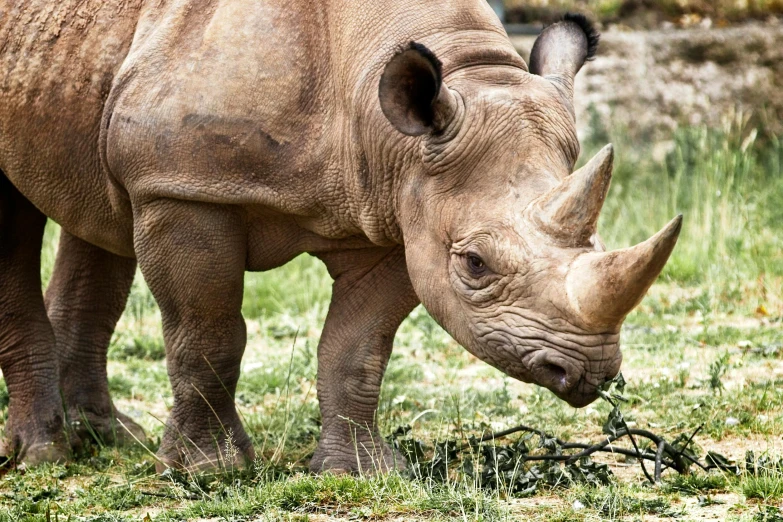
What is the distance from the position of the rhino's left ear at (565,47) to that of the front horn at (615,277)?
1.24 m

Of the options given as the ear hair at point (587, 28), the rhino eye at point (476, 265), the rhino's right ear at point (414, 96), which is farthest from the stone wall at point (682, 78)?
the rhino eye at point (476, 265)

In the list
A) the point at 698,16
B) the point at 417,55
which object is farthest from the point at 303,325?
the point at 698,16

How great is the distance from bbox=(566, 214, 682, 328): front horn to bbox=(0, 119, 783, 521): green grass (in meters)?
Answer: 0.82

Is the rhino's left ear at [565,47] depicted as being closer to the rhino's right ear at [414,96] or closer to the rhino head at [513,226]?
the rhino head at [513,226]

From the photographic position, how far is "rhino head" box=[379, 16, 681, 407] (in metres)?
4.35

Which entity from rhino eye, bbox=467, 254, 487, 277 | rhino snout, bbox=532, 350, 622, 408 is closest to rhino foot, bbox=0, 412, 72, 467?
rhino eye, bbox=467, 254, 487, 277

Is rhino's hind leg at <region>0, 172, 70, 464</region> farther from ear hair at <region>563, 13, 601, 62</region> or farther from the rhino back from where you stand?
ear hair at <region>563, 13, 601, 62</region>

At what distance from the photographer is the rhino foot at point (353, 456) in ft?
18.7

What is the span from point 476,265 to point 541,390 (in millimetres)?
2430

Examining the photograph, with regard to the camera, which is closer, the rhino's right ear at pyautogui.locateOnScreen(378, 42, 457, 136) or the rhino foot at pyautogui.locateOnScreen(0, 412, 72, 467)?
the rhino's right ear at pyautogui.locateOnScreen(378, 42, 457, 136)

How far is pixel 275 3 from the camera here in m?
5.33

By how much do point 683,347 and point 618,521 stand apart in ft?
11.2

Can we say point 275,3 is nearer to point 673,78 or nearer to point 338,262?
point 338,262

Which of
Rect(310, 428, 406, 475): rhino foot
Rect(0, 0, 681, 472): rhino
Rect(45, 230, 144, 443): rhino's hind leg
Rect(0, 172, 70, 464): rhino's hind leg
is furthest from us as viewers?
Rect(45, 230, 144, 443): rhino's hind leg
